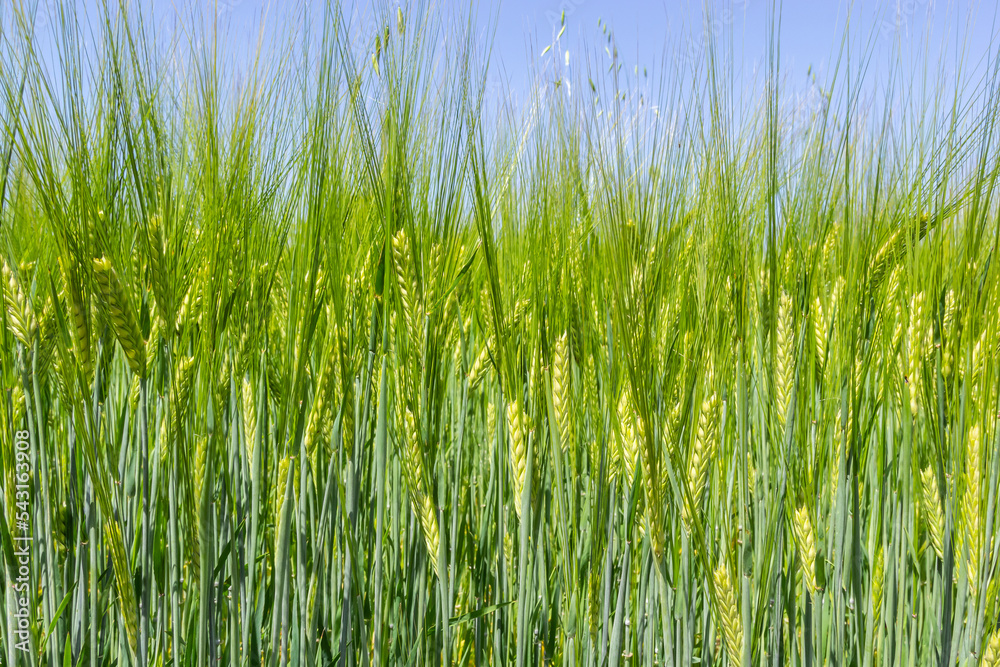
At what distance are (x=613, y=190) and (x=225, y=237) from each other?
495mm

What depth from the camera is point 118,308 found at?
2.43 ft

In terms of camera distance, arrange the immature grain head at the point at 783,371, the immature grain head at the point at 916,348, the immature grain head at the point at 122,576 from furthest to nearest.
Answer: the immature grain head at the point at 916,348
the immature grain head at the point at 783,371
the immature grain head at the point at 122,576

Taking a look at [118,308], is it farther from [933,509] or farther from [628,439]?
[933,509]

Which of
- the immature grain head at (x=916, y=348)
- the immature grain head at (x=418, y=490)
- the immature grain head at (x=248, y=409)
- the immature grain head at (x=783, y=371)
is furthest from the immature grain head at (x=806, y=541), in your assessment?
the immature grain head at (x=248, y=409)

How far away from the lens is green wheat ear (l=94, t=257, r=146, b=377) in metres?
0.74

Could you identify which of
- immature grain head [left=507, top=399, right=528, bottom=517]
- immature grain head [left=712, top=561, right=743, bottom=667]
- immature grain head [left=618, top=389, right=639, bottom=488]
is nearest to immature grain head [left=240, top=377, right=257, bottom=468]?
immature grain head [left=507, top=399, right=528, bottom=517]

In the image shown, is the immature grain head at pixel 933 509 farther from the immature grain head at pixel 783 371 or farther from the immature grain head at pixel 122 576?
the immature grain head at pixel 122 576

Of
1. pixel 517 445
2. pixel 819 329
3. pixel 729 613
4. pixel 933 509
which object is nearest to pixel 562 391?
pixel 517 445

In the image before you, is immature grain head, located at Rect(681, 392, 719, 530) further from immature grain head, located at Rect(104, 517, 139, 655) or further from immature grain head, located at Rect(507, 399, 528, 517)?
immature grain head, located at Rect(104, 517, 139, 655)

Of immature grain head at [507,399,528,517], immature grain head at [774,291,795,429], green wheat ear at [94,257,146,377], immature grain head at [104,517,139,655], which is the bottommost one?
immature grain head at [104,517,139,655]

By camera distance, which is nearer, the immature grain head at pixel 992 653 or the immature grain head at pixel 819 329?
the immature grain head at pixel 992 653

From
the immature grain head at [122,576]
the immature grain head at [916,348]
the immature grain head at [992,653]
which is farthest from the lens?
the immature grain head at [916,348]

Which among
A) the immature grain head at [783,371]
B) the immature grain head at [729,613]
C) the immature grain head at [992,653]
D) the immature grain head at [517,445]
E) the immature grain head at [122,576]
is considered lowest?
the immature grain head at [992,653]

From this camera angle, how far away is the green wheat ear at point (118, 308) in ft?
2.42
